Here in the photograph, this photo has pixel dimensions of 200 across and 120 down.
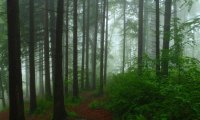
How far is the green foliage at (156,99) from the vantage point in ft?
32.7

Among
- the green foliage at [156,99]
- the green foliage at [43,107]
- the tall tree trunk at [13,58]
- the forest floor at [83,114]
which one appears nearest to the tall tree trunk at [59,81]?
the forest floor at [83,114]

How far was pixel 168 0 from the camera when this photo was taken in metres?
17.2

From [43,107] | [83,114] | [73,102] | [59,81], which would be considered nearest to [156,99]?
[59,81]

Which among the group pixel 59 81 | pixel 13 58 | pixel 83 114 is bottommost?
pixel 83 114

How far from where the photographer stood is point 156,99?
1188 cm

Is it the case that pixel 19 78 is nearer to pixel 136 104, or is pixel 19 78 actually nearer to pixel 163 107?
pixel 136 104

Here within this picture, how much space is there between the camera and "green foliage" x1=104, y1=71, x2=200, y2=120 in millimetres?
9969

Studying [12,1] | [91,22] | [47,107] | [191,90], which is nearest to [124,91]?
[191,90]

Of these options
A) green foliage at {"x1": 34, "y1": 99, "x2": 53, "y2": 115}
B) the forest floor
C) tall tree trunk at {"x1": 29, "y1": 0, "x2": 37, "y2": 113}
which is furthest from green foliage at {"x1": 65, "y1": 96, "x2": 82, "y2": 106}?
tall tree trunk at {"x1": 29, "y1": 0, "x2": 37, "y2": 113}

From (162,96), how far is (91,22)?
2078 cm

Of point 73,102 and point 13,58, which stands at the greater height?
point 13,58

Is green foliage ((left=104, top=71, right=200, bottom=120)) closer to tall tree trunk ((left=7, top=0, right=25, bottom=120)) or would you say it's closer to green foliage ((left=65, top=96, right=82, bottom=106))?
tall tree trunk ((left=7, top=0, right=25, bottom=120))

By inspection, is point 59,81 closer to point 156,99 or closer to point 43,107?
point 156,99

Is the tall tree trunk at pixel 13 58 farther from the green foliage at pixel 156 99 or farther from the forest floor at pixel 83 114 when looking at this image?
the green foliage at pixel 156 99
